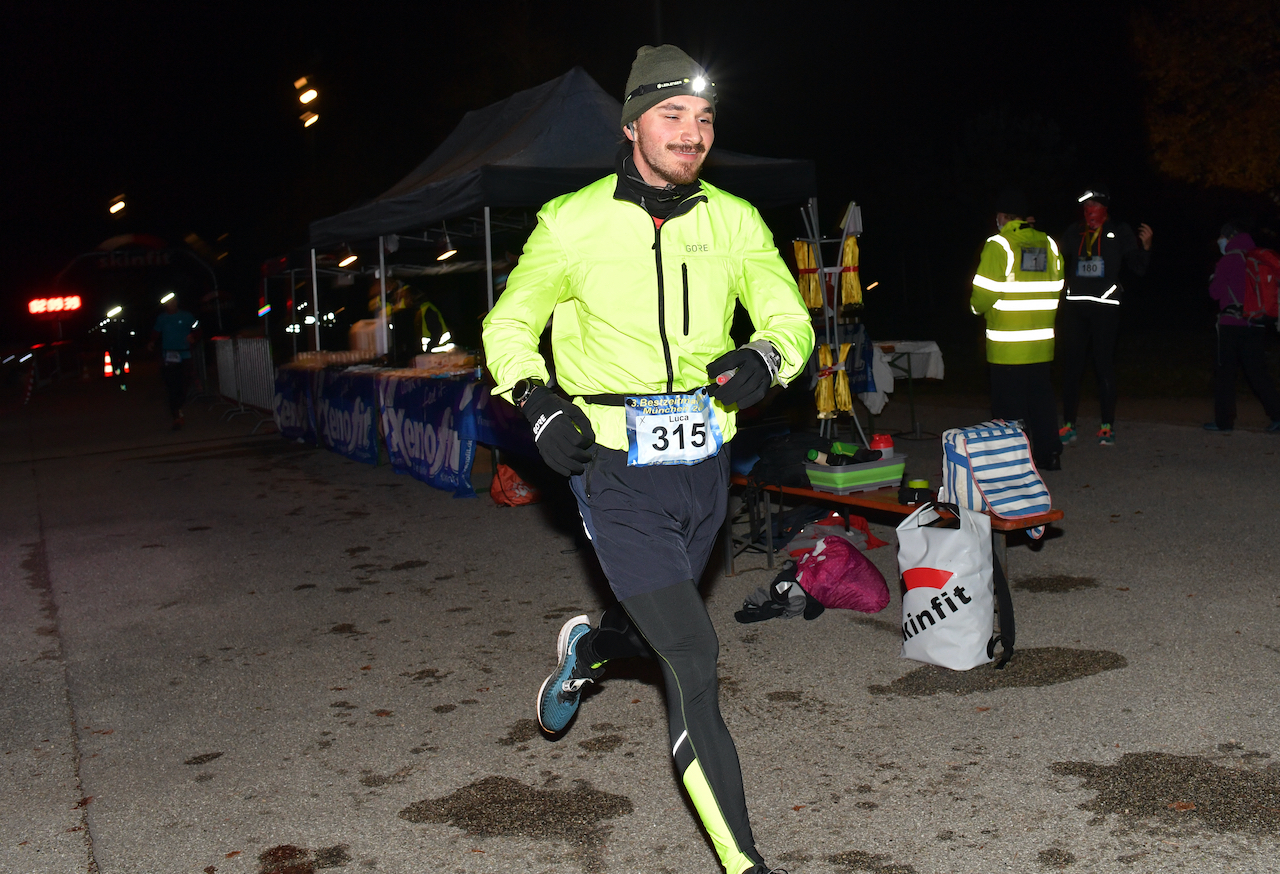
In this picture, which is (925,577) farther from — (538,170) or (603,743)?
(538,170)

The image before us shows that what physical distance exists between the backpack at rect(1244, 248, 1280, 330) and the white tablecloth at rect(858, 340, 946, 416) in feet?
10.3

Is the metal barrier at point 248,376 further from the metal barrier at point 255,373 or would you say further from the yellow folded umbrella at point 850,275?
the yellow folded umbrella at point 850,275

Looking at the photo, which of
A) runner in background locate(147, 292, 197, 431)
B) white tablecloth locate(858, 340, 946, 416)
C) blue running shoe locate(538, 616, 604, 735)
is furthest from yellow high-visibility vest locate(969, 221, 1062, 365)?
runner in background locate(147, 292, 197, 431)

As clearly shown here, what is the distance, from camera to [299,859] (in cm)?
357

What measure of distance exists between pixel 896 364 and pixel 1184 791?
9.36m

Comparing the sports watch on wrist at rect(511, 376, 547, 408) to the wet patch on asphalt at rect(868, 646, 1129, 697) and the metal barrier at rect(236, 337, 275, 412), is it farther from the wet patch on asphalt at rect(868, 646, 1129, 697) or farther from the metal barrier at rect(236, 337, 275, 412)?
the metal barrier at rect(236, 337, 275, 412)


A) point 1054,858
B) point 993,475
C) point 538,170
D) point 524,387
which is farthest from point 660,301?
point 538,170

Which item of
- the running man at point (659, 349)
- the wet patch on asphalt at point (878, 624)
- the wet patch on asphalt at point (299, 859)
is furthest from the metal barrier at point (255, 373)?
the running man at point (659, 349)

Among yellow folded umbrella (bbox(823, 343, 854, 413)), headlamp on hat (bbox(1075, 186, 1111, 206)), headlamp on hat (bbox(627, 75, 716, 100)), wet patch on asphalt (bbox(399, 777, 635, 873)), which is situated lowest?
wet patch on asphalt (bbox(399, 777, 635, 873))

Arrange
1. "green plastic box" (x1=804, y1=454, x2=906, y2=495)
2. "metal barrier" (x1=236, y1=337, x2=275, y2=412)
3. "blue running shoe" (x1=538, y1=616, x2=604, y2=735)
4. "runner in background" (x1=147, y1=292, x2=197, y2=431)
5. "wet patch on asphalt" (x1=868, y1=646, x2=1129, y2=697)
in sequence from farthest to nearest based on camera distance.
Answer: "metal barrier" (x1=236, y1=337, x2=275, y2=412)
"runner in background" (x1=147, y1=292, x2=197, y2=431)
"green plastic box" (x1=804, y1=454, x2=906, y2=495)
"wet patch on asphalt" (x1=868, y1=646, x2=1129, y2=697)
"blue running shoe" (x1=538, y1=616, x2=604, y2=735)

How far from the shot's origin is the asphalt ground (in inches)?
141

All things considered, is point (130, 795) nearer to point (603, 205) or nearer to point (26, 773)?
point (26, 773)

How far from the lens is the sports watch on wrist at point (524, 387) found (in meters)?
3.09

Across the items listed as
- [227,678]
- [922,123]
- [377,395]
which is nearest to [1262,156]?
[377,395]
